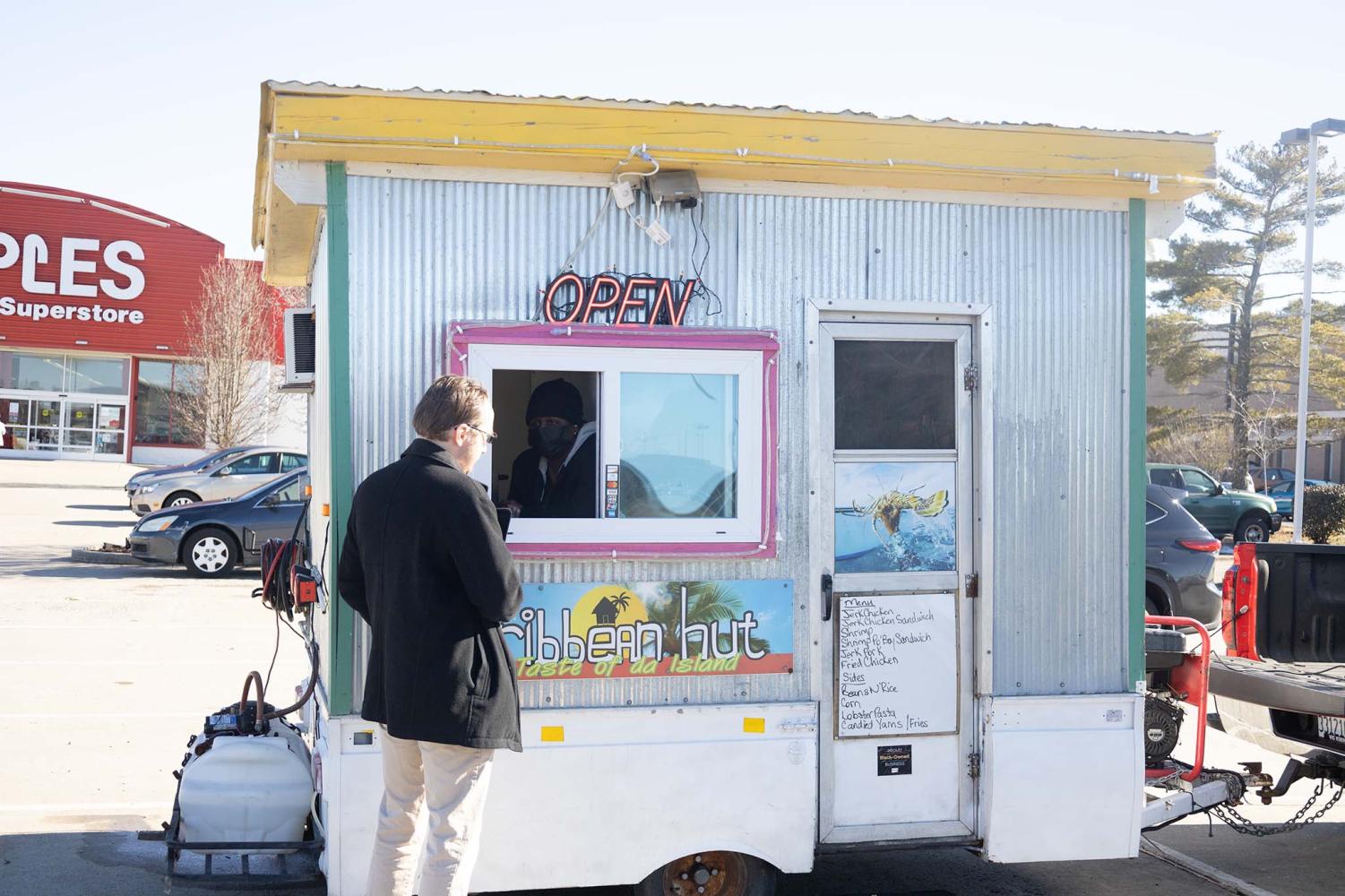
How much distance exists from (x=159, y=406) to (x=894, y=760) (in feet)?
124

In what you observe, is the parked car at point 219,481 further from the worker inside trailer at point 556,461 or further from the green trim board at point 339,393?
the green trim board at point 339,393

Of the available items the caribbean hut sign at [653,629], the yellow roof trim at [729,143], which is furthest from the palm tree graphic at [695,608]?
the yellow roof trim at [729,143]

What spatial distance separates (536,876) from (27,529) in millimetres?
18466

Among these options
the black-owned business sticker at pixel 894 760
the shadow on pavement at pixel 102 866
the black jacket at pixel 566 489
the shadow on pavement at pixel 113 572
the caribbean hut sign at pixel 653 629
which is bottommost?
the shadow on pavement at pixel 102 866

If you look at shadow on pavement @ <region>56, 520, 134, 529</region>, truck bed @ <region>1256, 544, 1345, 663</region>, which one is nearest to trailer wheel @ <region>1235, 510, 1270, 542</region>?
truck bed @ <region>1256, 544, 1345, 663</region>

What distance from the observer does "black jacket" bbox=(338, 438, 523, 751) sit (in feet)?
12.3

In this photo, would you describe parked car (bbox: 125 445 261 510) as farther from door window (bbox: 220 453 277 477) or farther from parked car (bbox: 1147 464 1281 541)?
parked car (bbox: 1147 464 1281 541)

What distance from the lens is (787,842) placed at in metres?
4.68

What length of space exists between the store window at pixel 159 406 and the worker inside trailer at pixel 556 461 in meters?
36.1

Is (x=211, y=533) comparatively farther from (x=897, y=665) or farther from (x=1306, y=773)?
A: (x=1306, y=773)

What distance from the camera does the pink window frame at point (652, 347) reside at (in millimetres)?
4527

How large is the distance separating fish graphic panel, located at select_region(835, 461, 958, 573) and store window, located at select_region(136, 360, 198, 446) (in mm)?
36706

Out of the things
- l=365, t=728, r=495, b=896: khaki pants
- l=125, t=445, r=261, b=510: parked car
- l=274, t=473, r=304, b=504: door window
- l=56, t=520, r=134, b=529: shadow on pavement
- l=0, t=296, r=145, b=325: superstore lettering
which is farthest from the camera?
l=0, t=296, r=145, b=325: superstore lettering

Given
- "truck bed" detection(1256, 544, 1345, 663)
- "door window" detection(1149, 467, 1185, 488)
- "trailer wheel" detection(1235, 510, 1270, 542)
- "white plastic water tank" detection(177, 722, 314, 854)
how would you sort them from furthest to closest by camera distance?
"trailer wheel" detection(1235, 510, 1270, 542)
"door window" detection(1149, 467, 1185, 488)
"truck bed" detection(1256, 544, 1345, 663)
"white plastic water tank" detection(177, 722, 314, 854)
